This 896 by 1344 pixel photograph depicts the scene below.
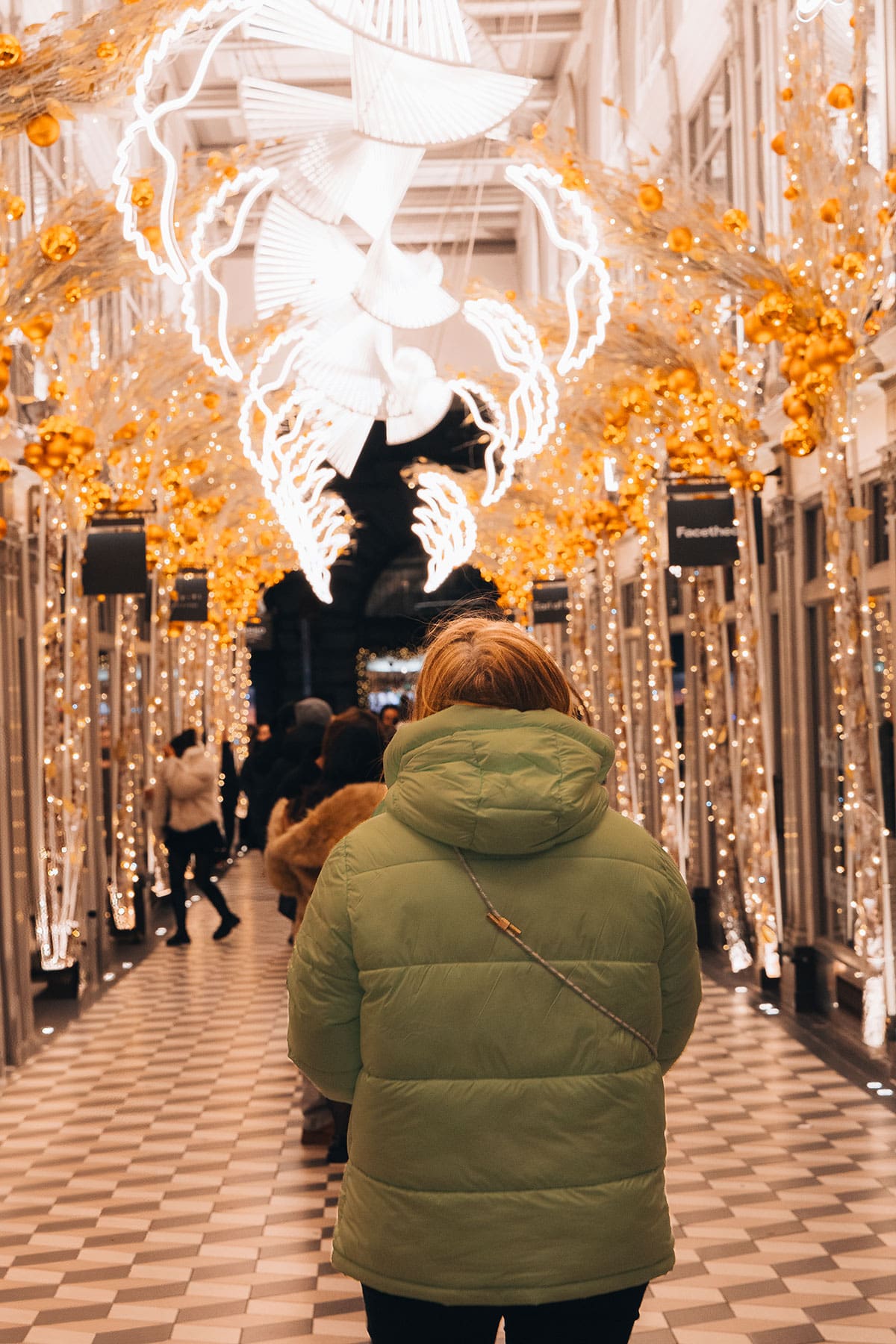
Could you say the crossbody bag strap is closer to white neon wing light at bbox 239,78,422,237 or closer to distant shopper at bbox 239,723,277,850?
white neon wing light at bbox 239,78,422,237

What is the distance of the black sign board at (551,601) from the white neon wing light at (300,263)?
27.4ft

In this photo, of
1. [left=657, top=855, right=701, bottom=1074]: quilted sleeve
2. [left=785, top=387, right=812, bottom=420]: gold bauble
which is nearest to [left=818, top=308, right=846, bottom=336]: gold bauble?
[left=785, top=387, right=812, bottom=420]: gold bauble

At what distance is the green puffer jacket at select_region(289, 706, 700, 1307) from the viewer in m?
1.90

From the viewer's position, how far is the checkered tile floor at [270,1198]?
4.34 metres

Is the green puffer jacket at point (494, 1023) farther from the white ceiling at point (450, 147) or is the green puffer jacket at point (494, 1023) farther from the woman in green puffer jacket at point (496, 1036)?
the white ceiling at point (450, 147)

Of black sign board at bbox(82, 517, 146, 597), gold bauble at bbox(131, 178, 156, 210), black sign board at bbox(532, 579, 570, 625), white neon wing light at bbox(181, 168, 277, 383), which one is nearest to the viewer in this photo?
gold bauble at bbox(131, 178, 156, 210)

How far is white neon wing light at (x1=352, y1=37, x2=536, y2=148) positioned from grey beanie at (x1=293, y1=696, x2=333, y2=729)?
15.0ft

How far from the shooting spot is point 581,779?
6.47 ft

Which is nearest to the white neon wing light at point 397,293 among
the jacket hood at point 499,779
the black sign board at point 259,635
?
the jacket hood at point 499,779

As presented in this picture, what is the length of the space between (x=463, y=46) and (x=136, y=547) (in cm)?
618

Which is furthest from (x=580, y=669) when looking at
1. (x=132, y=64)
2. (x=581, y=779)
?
(x=581, y=779)

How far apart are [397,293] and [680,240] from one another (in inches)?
48.7

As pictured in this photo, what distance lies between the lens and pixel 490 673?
6.81 feet

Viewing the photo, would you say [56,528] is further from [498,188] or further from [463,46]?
[498,188]
